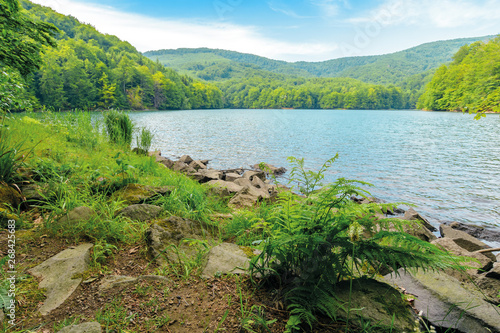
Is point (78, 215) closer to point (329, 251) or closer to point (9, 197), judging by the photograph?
point (9, 197)

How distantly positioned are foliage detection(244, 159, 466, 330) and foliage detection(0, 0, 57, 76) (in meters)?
4.56

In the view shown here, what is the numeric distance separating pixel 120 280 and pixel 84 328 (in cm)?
59

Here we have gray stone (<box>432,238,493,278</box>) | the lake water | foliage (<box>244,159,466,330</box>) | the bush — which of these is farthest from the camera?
the lake water

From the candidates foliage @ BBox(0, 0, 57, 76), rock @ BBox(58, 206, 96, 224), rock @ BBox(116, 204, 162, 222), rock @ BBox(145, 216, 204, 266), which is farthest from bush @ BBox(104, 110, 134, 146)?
rock @ BBox(145, 216, 204, 266)

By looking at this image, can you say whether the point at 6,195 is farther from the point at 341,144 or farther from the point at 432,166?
the point at 341,144

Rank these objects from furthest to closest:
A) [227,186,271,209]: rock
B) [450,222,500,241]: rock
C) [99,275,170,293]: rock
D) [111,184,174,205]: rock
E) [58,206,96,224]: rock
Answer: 1. [450,222,500,241]: rock
2. [227,186,271,209]: rock
3. [111,184,174,205]: rock
4. [58,206,96,224]: rock
5. [99,275,170,293]: rock

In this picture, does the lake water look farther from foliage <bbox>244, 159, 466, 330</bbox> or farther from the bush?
foliage <bbox>244, 159, 466, 330</bbox>

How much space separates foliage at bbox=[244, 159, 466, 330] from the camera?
1637 mm

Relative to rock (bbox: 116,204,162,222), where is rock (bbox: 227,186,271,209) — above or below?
below

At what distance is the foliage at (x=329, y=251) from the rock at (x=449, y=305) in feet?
1.84

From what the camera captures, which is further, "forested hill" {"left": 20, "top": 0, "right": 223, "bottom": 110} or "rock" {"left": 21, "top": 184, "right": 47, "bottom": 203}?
"forested hill" {"left": 20, "top": 0, "right": 223, "bottom": 110}

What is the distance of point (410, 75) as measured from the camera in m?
153

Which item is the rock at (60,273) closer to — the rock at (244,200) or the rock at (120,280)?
the rock at (120,280)

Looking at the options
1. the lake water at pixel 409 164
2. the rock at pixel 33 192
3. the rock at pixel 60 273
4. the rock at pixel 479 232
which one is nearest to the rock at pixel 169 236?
the rock at pixel 60 273
